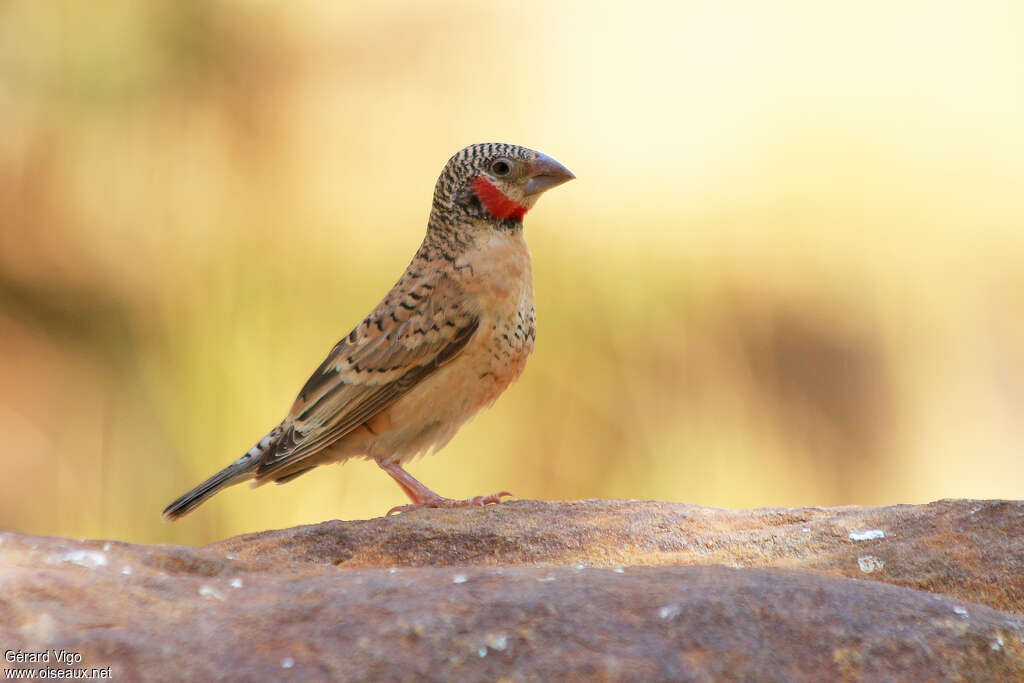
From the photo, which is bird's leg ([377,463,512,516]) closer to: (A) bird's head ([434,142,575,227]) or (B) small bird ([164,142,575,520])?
(B) small bird ([164,142,575,520])

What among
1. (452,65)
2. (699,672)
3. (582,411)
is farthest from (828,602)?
(452,65)

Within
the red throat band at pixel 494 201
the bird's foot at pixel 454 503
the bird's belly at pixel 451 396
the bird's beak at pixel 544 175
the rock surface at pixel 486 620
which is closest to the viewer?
the rock surface at pixel 486 620

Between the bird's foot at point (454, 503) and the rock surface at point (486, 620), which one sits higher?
the rock surface at point (486, 620)

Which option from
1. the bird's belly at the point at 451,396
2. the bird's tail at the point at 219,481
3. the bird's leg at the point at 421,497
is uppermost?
the bird's belly at the point at 451,396

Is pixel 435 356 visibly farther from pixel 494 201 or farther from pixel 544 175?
pixel 544 175

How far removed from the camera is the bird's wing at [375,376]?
12.4 ft

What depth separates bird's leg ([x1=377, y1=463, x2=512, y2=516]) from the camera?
346 cm

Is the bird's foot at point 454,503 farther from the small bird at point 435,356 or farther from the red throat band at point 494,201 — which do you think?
the red throat band at point 494,201

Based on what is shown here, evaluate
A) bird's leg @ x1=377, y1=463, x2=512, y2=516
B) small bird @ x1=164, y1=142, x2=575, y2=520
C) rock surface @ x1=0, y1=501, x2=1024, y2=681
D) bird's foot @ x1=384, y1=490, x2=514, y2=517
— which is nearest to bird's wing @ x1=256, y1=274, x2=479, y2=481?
small bird @ x1=164, y1=142, x2=575, y2=520

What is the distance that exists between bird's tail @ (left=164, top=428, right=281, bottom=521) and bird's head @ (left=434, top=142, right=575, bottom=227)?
1.05m

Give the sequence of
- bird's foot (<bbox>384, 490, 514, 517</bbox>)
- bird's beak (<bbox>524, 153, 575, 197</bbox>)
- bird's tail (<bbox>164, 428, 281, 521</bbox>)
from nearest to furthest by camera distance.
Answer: bird's foot (<bbox>384, 490, 514, 517</bbox>)
bird's tail (<bbox>164, 428, 281, 521</bbox>)
bird's beak (<bbox>524, 153, 575, 197</bbox>)

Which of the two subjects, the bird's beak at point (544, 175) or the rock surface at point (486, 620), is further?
the bird's beak at point (544, 175)

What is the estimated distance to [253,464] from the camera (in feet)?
12.5

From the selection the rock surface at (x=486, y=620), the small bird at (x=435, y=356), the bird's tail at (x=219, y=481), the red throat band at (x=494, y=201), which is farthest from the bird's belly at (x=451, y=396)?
the rock surface at (x=486, y=620)
